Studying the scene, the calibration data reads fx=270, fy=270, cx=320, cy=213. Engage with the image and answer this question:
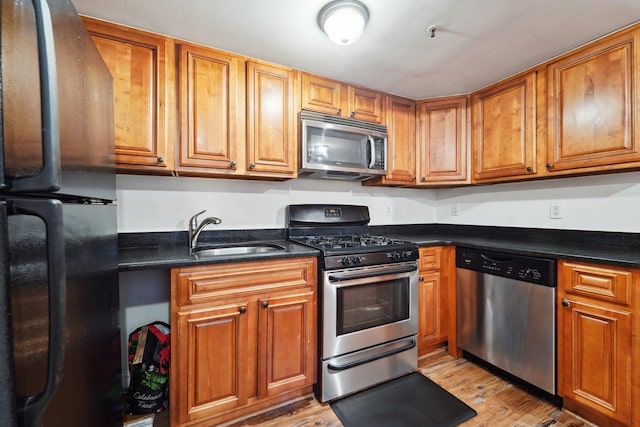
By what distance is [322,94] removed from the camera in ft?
6.73

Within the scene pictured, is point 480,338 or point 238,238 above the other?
point 238,238

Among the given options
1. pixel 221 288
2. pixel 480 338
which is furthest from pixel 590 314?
pixel 221 288

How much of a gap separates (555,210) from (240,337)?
240cm

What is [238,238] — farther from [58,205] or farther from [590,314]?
[590,314]

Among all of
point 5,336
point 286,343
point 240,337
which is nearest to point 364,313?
point 286,343

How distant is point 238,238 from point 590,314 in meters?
2.21

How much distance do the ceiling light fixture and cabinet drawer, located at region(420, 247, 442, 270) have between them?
1.55 metres

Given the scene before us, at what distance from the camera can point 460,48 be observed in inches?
67.2

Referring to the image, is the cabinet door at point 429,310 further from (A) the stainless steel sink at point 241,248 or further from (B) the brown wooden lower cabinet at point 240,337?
(A) the stainless steel sink at point 241,248

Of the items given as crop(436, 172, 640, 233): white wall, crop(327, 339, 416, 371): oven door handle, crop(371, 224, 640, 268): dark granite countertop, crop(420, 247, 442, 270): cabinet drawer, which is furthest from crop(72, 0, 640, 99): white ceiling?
crop(327, 339, 416, 371): oven door handle

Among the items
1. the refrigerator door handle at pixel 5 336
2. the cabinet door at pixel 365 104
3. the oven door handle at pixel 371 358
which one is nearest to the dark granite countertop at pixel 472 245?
the oven door handle at pixel 371 358

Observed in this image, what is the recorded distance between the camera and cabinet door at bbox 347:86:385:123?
7.11ft

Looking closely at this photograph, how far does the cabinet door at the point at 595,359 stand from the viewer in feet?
4.52

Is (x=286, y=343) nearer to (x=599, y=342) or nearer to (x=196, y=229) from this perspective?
(x=196, y=229)
